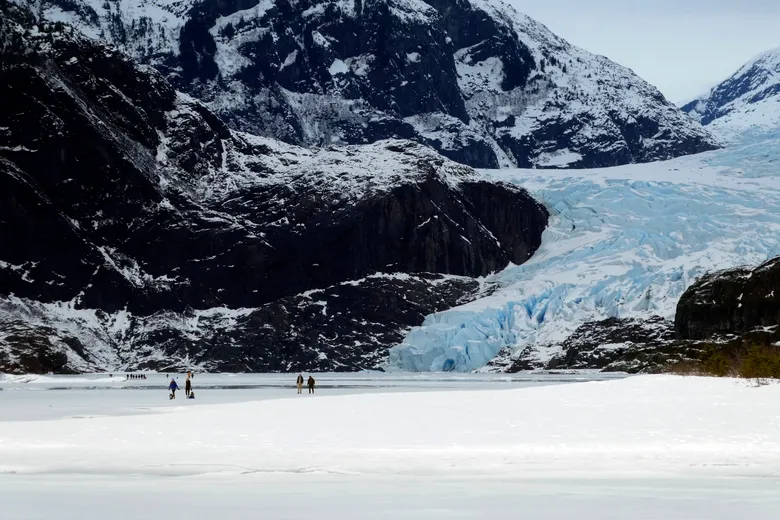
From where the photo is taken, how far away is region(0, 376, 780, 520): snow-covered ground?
29.0 metres

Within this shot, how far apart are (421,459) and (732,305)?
155 metres

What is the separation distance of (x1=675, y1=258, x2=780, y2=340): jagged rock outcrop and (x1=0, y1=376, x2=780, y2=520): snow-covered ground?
4740 inches

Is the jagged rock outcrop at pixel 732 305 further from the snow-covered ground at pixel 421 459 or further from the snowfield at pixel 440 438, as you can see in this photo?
the snowfield at pixel 440 438

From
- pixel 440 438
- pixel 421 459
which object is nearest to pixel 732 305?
pixel 440 438

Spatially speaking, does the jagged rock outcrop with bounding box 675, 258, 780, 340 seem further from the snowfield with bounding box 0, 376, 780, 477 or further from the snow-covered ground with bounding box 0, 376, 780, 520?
the snowfield with bounding box 0, 376, 780, 477

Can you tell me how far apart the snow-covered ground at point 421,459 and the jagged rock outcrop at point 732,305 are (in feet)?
395

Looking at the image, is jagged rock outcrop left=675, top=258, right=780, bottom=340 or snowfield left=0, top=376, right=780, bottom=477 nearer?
snowfield left=0, top=376, right=780, bottom=477

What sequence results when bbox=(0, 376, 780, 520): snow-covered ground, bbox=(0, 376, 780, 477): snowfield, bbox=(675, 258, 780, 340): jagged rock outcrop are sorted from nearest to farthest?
bbox=(0, 376, 780, 520): snow-covered ground
bbox=(0, 376, 780, 477): snowfield
bbox=(675, 258, 780, 340): jagged rock outcrop

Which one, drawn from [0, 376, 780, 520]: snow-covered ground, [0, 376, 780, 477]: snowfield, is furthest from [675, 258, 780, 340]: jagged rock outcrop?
[0, 376, 780, 477]: snowfield

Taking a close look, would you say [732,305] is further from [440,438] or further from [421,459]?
[421,459]

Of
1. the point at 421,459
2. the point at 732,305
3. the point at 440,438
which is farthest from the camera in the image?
the point at 732,305

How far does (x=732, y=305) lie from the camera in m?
185

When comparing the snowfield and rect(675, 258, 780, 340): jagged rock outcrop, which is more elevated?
rect(675, 258, 780, 340): jagged rock outcrop

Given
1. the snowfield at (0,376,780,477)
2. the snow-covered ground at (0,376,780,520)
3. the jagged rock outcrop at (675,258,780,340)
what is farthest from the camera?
the jagged rock outcrop at (675,258,780,340)
